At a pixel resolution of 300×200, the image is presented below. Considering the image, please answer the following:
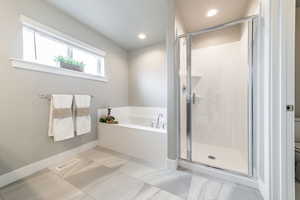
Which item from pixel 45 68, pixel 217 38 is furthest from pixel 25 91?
pixel 217 38

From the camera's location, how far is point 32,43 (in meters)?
1.78

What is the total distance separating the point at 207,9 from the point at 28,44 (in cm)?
273

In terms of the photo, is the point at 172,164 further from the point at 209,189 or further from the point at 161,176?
the point at 209,189

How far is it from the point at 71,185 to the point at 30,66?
159 centimetres

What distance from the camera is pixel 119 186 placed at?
1399mm

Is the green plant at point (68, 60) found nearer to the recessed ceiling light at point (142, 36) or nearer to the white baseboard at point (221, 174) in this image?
the recessed ceiling light at point (142, 36)

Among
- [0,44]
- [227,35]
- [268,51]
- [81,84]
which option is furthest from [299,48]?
[0,44]

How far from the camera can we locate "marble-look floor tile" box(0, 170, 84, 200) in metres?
1.25

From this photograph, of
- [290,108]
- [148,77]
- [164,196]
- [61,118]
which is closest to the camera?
[290,108]

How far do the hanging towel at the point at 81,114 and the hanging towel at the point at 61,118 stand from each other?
3.8 inches

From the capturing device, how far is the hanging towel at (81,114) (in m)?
2.10

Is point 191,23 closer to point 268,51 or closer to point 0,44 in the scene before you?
point 268,51

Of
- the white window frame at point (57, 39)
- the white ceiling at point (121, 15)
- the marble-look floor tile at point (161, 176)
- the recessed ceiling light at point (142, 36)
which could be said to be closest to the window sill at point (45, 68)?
the white window frame at point (57, 39)

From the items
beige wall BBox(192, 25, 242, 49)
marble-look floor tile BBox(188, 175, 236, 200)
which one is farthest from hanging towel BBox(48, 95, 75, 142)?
beige wall BBox(192, 25, 242, 49)
